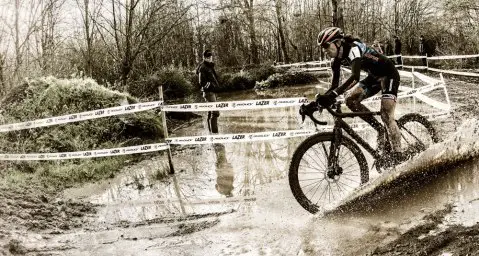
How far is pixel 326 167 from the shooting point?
508cm

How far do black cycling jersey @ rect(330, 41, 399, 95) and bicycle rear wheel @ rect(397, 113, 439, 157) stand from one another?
760 millimetres

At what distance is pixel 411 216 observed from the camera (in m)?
4.21

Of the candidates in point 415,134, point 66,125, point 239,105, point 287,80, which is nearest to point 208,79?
point 239,105

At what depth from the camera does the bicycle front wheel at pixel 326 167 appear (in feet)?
16.1

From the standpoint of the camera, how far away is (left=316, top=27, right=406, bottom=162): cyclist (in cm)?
490

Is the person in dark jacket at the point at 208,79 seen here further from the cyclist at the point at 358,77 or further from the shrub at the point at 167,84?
the shrub at the point at 167,84

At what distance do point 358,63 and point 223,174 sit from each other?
3.57 meters

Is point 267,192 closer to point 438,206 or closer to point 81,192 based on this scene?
point 438,206

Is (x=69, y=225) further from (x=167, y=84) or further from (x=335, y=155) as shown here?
(x=167, y=84)

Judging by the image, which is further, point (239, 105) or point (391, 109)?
point (239, 105)

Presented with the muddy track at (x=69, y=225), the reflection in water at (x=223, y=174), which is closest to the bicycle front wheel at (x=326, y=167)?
the muddy track at (x=69, y=225)

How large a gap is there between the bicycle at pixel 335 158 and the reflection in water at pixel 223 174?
1.72 m

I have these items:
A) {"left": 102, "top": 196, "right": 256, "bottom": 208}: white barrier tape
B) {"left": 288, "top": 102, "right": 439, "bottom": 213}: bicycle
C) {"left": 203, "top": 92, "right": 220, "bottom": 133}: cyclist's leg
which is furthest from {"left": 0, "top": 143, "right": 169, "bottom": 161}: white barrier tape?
{"left": 288, "top": 102, "right": 439, "bottom": 213}: bicycle

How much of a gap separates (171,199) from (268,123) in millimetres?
6118
